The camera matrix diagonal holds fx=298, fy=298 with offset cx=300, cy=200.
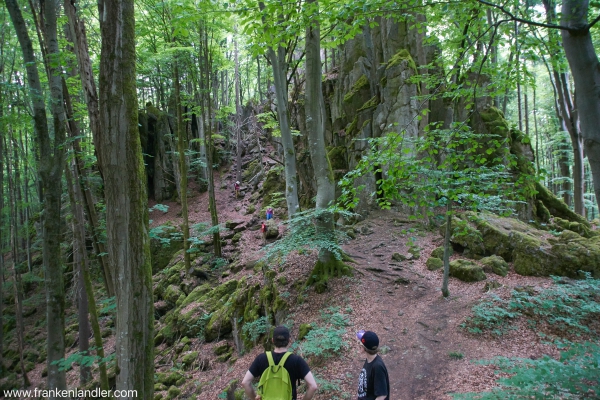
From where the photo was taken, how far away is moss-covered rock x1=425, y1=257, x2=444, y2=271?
26.9ft

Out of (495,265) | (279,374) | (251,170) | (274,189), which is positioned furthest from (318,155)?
(251,170)

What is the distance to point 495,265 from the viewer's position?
295 inches

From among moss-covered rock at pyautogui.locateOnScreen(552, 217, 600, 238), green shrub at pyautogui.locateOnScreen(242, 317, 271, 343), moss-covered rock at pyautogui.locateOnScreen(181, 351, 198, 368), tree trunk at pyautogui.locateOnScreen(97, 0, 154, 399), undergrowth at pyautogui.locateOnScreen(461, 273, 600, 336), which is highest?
tree trunk at pyautogui.locateOnScreen(97, 0, 154, 399)

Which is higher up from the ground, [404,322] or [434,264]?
[434,264]

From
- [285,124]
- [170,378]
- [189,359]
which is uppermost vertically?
[285,124]

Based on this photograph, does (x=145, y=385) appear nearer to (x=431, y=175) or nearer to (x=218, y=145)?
(x=431, y=175)

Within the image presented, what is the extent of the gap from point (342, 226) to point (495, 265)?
5.24 m

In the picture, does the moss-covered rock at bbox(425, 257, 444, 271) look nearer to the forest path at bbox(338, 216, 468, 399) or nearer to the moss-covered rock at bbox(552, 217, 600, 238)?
the forest path at bbox(338, 216, 468, 399)

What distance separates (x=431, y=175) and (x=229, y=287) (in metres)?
8.11

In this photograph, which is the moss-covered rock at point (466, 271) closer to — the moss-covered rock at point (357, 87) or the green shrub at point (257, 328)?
the green shrub at point (257, 328)

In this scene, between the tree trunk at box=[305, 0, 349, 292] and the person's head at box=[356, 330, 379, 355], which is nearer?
the person's head at box=[356, 330, 379, 355]

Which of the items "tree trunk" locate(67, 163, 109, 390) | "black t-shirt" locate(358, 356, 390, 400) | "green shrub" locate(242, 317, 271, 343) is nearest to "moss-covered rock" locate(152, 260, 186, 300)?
"tree trunk" locate(67, 163, 109, 390)

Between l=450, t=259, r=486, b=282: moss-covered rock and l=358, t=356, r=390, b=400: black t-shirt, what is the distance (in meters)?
5.52

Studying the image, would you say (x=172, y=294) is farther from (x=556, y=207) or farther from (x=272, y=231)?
(x=556, y=207)
